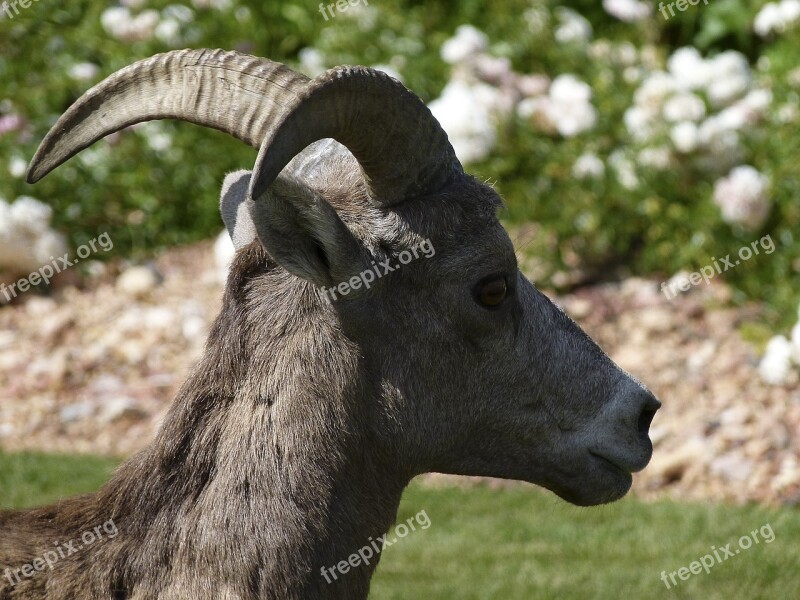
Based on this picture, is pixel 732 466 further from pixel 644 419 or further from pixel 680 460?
pixel 644 419

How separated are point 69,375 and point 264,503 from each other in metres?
5.38

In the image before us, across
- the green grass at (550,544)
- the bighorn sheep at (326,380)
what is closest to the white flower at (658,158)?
the green grass at (550,544)

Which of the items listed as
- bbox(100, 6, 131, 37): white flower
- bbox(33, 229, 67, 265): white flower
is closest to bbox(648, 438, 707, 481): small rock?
bbox(33, 229, 67, 265): white flower

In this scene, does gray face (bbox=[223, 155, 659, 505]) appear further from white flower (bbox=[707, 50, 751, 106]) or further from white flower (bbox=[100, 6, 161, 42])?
white flower (bbox=[100, 6, 161, 42])

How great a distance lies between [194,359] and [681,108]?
12.4 feet

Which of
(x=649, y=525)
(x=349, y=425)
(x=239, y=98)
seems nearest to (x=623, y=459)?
(x=349, y=425)

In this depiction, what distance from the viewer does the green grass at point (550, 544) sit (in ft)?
18.7

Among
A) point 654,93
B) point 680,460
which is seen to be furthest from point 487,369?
point 654,93

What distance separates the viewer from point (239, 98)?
315 cm

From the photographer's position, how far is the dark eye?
11.9 feet

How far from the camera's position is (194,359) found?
738 cm

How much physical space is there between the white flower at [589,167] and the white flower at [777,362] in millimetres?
1939

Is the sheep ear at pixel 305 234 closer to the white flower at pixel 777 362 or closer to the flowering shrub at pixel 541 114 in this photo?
the white flower at pixel 777 362

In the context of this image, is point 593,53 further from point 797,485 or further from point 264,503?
point 264,503
